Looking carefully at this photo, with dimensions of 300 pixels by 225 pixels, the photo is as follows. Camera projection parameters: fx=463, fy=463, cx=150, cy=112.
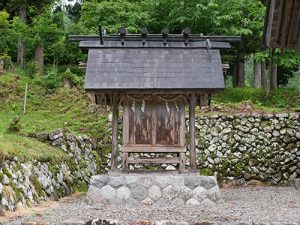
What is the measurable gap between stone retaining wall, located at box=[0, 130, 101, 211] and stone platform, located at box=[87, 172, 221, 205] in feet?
4.13

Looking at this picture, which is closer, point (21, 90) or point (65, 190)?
point (65, 190)

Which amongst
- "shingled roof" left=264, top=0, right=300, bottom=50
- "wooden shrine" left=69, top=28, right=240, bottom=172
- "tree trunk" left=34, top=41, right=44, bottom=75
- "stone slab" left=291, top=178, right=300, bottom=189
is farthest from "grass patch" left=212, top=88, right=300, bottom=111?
"shingled roof" left=264, top=0, right=300, bottom=50

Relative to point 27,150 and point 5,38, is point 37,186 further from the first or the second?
point 5,38

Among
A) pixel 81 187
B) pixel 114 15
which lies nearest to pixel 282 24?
pixel 81 187

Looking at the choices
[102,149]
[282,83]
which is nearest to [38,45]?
[102,149]

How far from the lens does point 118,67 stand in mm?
11344

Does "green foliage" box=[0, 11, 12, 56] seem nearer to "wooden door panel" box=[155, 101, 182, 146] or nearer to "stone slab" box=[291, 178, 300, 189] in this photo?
"wooden door panel" box=[155, 101, 182, 146]

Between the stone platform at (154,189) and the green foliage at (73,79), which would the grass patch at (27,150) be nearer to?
the stone platform at (154,189)

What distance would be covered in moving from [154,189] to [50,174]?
8.97 ft

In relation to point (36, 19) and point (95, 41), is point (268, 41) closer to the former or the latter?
point (95, 41)

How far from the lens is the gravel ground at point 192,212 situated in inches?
314

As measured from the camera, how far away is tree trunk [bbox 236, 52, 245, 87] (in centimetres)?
2350

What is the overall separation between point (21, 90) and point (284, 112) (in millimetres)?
11020

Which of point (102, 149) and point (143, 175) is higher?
point (143, 175)
